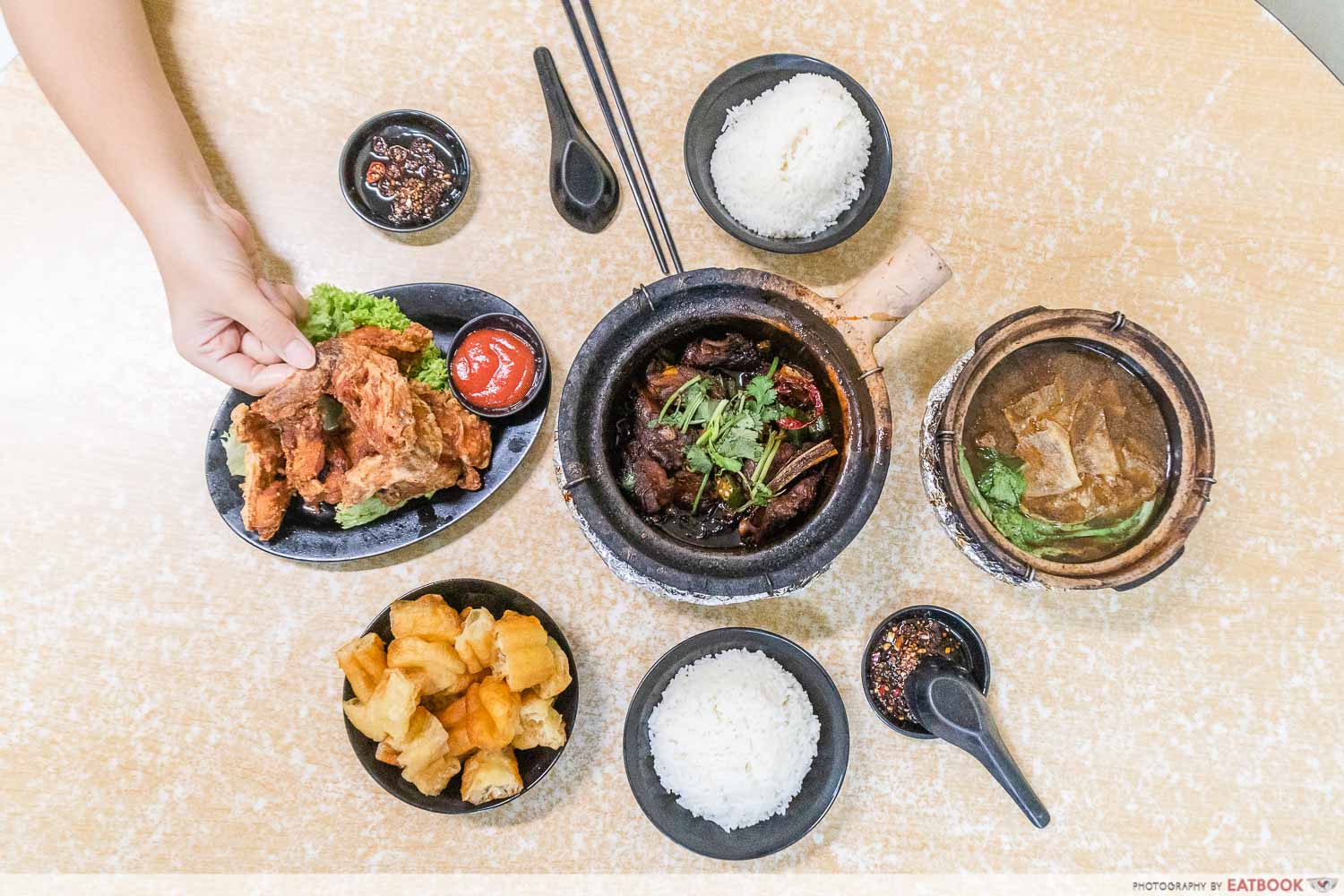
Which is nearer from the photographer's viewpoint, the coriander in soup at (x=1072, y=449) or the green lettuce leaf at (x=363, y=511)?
the coriander in soup at (x=1072, y=449)

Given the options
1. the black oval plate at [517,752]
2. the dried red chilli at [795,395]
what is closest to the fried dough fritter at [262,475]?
the black oval plate at [517,752]

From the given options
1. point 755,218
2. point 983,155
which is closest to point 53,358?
point 755,218

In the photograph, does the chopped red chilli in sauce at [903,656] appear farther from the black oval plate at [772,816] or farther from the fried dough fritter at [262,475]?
the fried dough fritter at [262,475]

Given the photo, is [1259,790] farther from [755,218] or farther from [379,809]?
[379,809]

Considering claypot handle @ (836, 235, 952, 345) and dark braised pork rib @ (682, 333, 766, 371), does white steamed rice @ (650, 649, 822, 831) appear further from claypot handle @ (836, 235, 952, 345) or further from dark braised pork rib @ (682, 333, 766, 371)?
claypot handle @ (836, 235, 952, 345)

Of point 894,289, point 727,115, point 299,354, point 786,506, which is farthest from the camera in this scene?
point 727,115

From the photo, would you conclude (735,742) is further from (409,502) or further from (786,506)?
(409,502)

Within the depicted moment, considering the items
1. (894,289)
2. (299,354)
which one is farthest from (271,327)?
(894,289)
